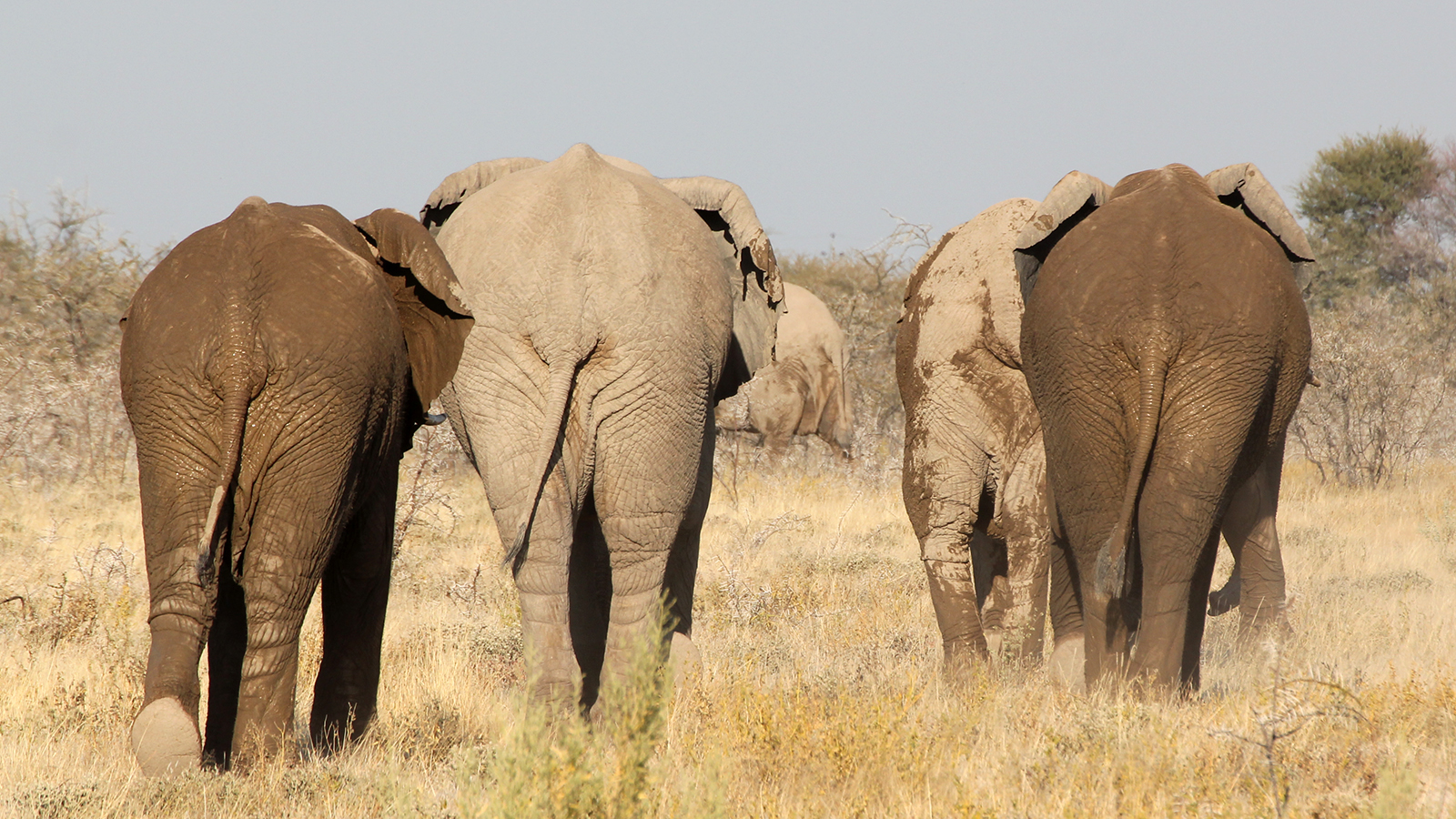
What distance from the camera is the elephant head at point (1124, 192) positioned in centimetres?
509

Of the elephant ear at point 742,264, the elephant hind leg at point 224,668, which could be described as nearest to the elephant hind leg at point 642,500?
the elephant ear at point 742,264

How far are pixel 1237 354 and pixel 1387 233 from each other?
26.7 metres

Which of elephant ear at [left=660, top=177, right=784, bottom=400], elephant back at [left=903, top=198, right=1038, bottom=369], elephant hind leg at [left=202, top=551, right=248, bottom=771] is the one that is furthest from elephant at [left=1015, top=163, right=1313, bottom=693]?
elephant hind leg at [left=202, top=551, right=248, bottom=771]

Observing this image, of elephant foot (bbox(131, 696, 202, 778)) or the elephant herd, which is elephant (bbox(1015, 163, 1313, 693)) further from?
elephant foot (bbox(131, 696, 202, 778))

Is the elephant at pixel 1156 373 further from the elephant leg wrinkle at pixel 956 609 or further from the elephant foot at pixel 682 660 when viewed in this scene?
the elephant foot at pixel 682 660

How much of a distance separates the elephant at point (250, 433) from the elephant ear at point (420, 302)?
0.27 m

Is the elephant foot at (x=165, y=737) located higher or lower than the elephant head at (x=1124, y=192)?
lower

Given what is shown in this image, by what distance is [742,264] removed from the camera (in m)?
5.38

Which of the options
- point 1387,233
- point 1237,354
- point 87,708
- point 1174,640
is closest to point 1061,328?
point 1237,354

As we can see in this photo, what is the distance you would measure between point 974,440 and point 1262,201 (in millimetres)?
1667

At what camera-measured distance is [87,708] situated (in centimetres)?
527

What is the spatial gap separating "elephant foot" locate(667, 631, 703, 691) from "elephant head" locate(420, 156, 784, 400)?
1037mm

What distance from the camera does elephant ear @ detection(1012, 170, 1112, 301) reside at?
16.9ft

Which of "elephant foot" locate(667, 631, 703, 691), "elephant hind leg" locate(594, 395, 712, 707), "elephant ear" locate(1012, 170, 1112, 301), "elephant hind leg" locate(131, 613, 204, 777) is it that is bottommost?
"elephant foot" locate(667, 631, 703, 691)
